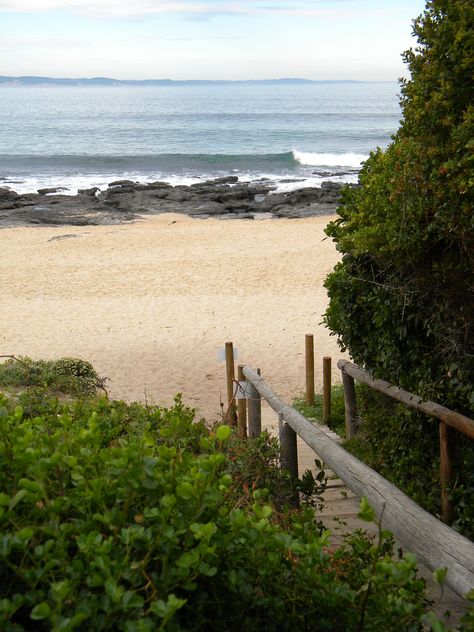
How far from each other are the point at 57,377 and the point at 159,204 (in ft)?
78.9

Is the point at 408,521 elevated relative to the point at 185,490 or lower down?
lower down

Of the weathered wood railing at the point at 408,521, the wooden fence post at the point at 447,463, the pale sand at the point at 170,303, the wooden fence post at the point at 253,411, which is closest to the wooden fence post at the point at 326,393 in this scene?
the pale sand at the point at 170,303

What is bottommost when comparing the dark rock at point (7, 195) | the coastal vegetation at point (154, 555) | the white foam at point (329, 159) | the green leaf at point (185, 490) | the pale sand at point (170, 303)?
the pale sand at point (170, 303)

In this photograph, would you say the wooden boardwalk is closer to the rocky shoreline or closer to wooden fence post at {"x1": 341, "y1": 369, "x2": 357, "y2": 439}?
wooden fence post at {"x1": 341, "y1": 369, "x2": 357, "y2": 439}

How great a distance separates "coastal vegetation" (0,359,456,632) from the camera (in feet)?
5.94

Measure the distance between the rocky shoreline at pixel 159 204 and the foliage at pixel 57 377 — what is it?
1896 cm

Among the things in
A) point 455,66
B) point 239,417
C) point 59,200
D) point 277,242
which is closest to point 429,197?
point 455,66

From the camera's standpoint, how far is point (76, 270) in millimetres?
21141

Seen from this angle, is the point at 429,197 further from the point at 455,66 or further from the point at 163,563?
the point at 163,563

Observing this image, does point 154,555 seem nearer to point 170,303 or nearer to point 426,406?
point 426,406

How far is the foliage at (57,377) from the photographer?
10664 mm

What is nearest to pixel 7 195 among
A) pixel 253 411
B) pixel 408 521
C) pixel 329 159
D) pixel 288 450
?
pixel 329 159

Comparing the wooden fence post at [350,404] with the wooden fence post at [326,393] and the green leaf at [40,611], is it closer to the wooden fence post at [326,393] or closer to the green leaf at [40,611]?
the wooden fence post at [326,393]

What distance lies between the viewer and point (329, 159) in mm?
56406
